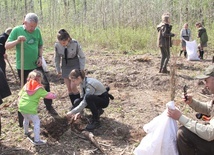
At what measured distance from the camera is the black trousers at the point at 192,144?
283 centimetres

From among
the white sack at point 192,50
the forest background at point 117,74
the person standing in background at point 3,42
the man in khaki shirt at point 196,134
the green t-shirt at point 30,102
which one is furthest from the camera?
the white sack at point 192,50

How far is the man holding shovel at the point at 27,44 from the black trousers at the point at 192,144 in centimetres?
237

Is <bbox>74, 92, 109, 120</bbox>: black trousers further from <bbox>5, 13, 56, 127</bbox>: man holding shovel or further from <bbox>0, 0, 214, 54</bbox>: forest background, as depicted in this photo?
<bbox>0, 0, 214, 54</bbox>: forest background

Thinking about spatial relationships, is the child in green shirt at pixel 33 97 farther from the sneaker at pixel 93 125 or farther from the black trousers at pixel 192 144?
the black trousers at pixel 192 144

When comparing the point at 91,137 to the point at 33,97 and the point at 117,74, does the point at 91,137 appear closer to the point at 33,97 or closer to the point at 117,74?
the point at 33,97

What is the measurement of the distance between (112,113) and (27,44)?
1724 millimetres

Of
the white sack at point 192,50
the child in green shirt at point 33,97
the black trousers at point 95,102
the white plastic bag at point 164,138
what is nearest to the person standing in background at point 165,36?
the white sack at point 192,50

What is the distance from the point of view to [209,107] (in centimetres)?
309

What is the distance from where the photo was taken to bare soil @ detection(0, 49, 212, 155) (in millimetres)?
3824

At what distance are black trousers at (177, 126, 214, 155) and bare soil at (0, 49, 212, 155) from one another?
0.99m

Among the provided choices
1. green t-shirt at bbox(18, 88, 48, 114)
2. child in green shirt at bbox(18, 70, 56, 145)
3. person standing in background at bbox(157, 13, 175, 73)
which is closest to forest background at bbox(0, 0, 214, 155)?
person standing in background at bbox(157, 13, 175, 73)

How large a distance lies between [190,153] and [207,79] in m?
0.72

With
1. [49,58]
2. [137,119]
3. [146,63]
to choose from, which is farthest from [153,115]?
[49,58]

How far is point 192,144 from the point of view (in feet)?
9.44
